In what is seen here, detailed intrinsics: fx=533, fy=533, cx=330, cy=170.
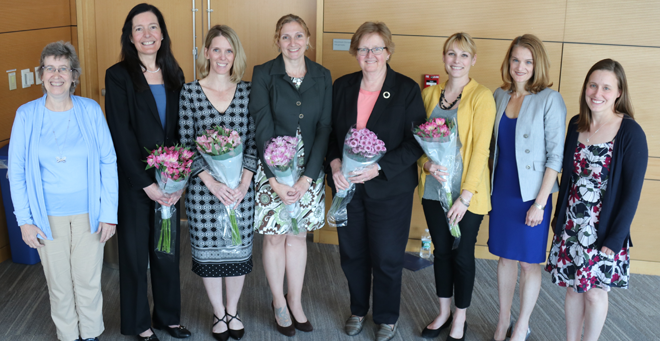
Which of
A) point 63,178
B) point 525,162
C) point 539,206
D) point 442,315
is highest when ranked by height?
point 525,162

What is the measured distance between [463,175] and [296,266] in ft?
3.87

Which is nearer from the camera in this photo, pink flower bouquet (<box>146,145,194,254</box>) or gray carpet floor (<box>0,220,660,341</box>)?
pink flower bouquet (<box>146,145,194,254</box>)

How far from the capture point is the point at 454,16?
4.33m

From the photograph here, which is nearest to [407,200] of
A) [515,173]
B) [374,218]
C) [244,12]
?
[374,218]

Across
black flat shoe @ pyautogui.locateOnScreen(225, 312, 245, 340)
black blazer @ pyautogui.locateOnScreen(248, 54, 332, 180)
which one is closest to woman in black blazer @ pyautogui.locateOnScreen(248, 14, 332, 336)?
black blazer @ pyautogui.locateOnScreen(248, 54, 332, 180)

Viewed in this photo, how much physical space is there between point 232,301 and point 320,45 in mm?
2294

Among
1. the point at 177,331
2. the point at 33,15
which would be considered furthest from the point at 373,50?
the point at 33,15

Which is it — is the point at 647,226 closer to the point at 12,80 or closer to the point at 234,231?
the point at 234,231

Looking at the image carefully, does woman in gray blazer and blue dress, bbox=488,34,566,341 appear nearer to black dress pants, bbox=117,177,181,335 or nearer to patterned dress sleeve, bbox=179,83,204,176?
patterned dress sleeve, bbox=179,83,204,176

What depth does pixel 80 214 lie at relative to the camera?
113 inches

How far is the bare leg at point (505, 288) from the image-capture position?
3.20 meters

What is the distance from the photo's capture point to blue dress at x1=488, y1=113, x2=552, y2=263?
3.00 m

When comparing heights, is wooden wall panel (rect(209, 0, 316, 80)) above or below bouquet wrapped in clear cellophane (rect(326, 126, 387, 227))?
above

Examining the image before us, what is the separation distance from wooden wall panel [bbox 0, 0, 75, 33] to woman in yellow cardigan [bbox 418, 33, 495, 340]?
3.34 metres
